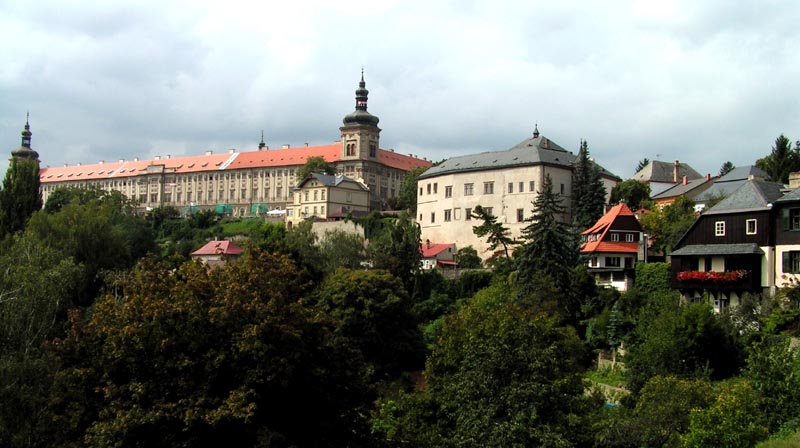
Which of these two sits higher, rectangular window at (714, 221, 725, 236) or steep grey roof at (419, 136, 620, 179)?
steep grey roof at (419, 136, 620, 179)

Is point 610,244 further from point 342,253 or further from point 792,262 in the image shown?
point 342,253

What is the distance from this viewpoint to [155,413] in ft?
65.8

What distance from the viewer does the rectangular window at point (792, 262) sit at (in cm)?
3781

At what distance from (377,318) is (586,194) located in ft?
81.9

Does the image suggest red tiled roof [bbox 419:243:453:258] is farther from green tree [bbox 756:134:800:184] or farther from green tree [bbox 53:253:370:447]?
green tree [bbox 53:253:370:447]

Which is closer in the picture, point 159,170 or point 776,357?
point 776,357

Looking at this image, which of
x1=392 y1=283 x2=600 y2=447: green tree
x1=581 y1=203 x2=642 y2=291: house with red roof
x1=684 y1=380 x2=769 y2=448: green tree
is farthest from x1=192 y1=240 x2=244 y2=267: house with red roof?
x1=684 y1=380 x2=769 y2=448: green tree

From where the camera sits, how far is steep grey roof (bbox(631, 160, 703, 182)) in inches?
3388

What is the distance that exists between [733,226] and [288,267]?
25480mm

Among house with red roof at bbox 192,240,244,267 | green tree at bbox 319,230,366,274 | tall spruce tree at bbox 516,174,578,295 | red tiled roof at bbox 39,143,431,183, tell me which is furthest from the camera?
red tiled roof at bbox 39,143,431,183

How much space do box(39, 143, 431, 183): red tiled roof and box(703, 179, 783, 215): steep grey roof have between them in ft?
274

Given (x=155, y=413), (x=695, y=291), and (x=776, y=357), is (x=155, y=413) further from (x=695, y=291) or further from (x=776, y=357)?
(x=695, y=291)

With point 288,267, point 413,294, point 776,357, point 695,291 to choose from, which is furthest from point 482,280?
point 288,267

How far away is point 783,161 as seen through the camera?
6494cm
